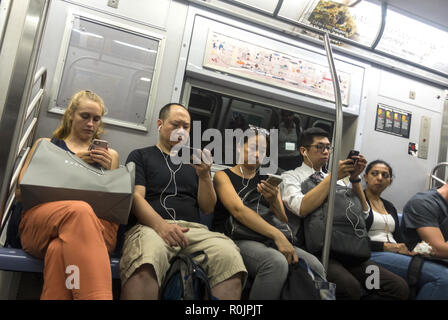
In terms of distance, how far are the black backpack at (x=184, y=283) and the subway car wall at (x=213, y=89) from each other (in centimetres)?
143

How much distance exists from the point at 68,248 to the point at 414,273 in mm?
2206

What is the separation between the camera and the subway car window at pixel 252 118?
296 cm

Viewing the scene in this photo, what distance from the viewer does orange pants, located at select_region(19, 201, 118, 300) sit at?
3.93 feet

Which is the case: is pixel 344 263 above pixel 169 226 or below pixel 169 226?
below

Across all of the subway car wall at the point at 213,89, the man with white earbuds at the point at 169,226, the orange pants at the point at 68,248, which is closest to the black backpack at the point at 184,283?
the man with white earbuds at the point at 169,226

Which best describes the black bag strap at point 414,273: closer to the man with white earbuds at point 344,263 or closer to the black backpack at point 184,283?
the man with white earbuds at point 344,263

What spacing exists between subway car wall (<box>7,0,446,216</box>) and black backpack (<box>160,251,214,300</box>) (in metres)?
1.43

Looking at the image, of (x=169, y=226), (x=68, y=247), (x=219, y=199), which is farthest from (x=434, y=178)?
(x=68, y=247)

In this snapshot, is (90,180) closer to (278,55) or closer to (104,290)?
(104,290)

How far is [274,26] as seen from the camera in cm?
300

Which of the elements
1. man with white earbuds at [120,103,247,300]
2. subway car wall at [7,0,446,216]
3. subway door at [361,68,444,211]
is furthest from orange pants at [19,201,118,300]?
subway door at [361,68,444,211]

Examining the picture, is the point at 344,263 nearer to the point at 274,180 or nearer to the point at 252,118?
the point at 274,180

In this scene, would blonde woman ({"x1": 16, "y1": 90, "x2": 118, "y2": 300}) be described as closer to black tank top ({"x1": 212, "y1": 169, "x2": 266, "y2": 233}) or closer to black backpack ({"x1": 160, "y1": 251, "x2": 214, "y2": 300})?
black backpack ({"x1": 160, "y1": 251, "x2": 214, "y2": 300})

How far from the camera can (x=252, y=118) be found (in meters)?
3.13
